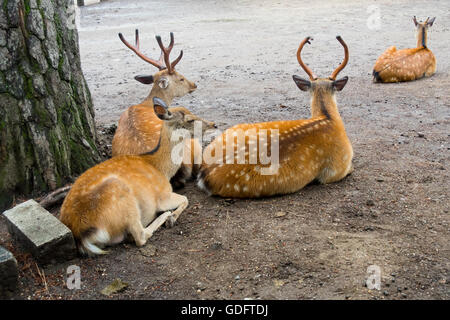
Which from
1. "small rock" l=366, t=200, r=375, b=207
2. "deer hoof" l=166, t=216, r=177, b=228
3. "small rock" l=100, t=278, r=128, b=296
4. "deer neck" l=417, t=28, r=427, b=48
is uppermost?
"deer neck" l=417, t=28, r=427, b=48

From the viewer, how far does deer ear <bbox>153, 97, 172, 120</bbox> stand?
13.1 feet

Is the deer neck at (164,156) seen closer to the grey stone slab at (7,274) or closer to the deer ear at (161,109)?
the deer ear at (161,109)

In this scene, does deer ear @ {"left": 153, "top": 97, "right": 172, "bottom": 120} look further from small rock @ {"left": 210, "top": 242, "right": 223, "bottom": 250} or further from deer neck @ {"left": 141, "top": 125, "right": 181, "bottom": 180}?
small rock @ {"left": 210, "top": 242, "right": 223, "bottom": 250}

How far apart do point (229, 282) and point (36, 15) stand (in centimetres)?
251

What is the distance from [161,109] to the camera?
405 cm

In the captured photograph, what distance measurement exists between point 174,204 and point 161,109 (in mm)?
786

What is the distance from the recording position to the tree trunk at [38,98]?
12.2 feet

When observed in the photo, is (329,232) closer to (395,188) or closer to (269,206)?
(269,206)

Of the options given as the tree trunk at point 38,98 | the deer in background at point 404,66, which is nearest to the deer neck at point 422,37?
the deer in background at point 404,66

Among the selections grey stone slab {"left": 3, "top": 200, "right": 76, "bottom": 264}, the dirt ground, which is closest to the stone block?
the dirt ground

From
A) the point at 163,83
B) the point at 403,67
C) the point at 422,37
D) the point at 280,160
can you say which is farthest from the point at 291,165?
the point at 422,37

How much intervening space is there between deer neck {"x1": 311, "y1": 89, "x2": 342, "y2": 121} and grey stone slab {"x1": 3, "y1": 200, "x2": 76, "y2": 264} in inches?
102

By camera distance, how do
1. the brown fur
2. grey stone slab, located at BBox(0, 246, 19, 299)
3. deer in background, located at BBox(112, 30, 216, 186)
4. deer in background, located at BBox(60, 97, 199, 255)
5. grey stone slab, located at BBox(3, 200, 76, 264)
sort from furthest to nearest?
deer in background, located at BBox(112, 30, 216, 186) → the brown fur → deer in background, located at BBox(60, 97, 199, 255) → grey stone slab, located at BBox(3, 200, 76, 264) → grey stone slab, located at BBox(0, 246, 19, 299)
